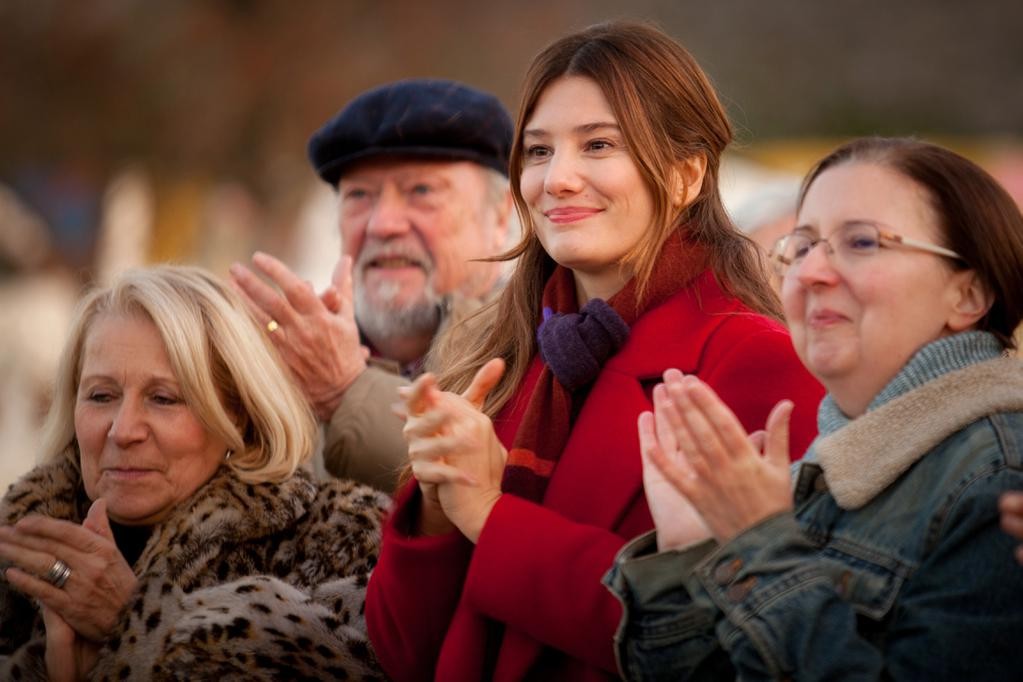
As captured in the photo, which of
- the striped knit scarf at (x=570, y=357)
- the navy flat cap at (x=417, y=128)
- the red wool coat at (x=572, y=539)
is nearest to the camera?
the red wool coat at (x=572, y=539)

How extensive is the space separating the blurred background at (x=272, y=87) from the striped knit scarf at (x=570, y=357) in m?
11.8

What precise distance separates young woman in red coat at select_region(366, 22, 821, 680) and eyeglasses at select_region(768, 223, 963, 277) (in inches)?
14.4

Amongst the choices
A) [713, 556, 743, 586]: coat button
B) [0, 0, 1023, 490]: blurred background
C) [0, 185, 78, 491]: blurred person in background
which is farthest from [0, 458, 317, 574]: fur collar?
[0, 0, 1023, 490]: blurred background

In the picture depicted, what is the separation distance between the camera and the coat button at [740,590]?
1985 millimetres

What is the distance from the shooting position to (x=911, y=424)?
6.75ft

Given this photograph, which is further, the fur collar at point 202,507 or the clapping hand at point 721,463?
the fur collar at point 202,507

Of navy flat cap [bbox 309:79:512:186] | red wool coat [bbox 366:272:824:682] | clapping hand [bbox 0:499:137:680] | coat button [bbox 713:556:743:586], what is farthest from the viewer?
navy flat cap [bbox 309:79:512:186]

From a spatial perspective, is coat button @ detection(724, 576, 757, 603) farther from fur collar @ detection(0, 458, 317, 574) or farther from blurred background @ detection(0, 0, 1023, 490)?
blurred background @ detection(0, 0, 1023, 490)

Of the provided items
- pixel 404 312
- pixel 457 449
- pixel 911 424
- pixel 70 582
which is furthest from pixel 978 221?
pixel 404 312

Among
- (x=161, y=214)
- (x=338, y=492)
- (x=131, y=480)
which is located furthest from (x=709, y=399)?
(x=161, y=214)

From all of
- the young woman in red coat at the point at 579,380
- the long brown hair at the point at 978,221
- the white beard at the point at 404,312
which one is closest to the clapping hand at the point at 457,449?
the young woman in red coat at the point at 579,380

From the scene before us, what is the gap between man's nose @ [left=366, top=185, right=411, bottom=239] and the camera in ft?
14.5

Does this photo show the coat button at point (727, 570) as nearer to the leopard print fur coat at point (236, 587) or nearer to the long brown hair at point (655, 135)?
the long brown hair at point (655, 135)

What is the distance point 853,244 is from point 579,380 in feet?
2.30
